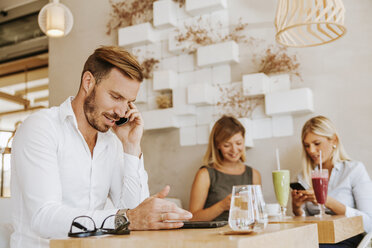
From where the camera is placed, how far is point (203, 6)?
3518 mm

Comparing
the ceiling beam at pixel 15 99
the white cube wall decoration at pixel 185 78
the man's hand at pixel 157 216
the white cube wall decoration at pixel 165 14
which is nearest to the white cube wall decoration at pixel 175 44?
the white cube wall decoration at pixel 165 14

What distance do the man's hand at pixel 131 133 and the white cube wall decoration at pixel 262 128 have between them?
145cm

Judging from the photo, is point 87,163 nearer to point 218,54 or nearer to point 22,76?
point 218,54

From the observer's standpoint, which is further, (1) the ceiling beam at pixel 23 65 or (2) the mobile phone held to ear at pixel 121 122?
(1) the ceiling beam at pixel 23 65

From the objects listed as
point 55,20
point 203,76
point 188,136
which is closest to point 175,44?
point 203,76

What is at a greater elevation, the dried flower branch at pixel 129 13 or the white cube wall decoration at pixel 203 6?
the dried flower branch at pixel 129 13

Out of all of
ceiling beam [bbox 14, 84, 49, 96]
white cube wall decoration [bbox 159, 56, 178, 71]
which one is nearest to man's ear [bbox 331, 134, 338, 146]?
white cube wall decoration [bbox 159, 56, 178, 71]

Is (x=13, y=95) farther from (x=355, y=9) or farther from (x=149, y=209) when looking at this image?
(x=149, y=209)

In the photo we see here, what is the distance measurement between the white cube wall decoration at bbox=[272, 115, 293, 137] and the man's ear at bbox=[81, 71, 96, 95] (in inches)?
70.8

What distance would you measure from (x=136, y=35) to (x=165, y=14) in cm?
36

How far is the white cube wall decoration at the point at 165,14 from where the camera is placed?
3699 mm

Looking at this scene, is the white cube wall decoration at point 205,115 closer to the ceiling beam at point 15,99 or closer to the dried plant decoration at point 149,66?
the dried plant decoration at point 149,66

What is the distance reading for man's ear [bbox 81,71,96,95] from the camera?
6.15ft

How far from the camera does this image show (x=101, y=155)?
1.93 m
